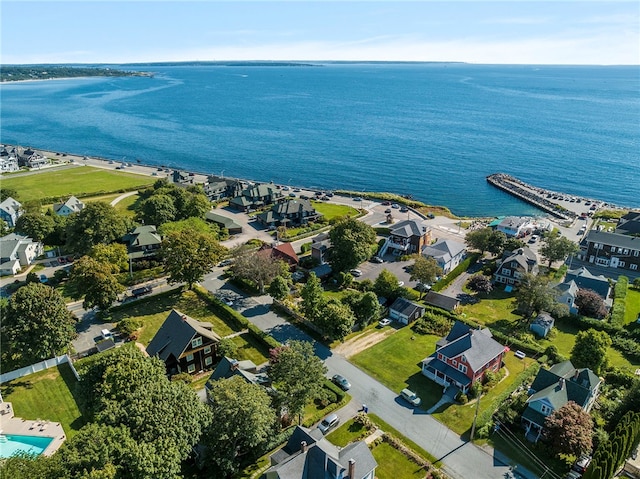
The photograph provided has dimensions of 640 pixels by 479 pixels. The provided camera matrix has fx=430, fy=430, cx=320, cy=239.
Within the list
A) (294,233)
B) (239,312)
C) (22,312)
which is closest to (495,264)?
(294,233)

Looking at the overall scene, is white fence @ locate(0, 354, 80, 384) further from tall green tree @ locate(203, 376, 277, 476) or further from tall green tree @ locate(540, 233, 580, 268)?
tall green tree @ locate(540, 233, 580, 268)

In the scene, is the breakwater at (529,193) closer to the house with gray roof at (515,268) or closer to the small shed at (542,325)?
the house with gray roof at (515,268)

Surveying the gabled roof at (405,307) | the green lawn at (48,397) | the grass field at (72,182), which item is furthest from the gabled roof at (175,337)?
the grass field at (72,182)

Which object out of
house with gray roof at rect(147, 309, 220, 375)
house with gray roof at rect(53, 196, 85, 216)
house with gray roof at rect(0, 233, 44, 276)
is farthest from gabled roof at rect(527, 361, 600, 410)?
house with gray roof at rect(53, 196, 85, 216)

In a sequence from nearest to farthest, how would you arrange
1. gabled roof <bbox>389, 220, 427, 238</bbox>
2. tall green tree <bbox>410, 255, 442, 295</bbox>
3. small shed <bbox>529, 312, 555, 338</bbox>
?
small shed <bbox>529, 312, 555, 338</bbox> < tall green tree <bbox>410, 255, 442, 295</bbox> < gabled roof <bbox>389, 220, 427, 238</bbox>

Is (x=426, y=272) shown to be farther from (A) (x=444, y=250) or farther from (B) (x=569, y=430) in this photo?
(B) (x=569, y=430)

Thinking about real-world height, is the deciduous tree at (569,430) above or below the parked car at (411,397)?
above
